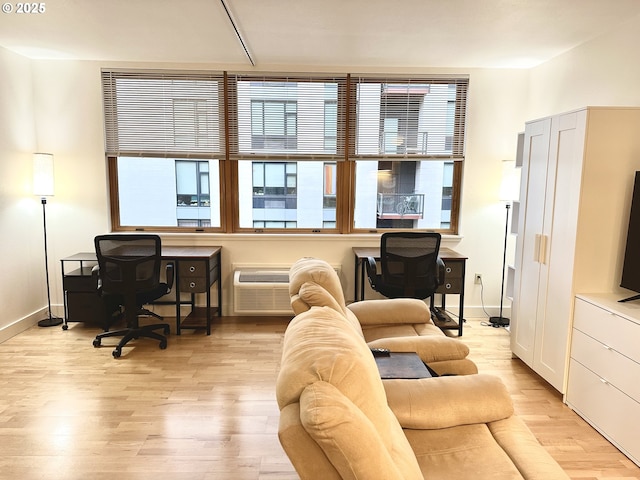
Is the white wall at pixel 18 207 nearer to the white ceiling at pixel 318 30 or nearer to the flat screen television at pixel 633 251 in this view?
the white ceiling at pixel 318 30

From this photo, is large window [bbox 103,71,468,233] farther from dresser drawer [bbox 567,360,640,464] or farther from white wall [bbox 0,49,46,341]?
dresser drawer [bbox 567,360,640,464]

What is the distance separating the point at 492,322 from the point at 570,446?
2126mm

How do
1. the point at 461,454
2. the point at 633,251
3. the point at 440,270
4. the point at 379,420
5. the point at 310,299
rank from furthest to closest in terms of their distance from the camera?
the point at 440,270
the point at 633,251
the point at 310,299
the point at 461,454
the point at 379,420

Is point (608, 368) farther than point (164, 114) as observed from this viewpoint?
No

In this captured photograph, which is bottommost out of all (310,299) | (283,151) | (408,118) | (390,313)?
(390,313)

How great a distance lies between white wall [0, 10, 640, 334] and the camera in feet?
13.1

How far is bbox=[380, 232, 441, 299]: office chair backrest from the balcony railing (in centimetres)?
99

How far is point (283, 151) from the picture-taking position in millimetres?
4488

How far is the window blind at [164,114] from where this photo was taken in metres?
4.34

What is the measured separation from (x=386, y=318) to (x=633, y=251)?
1.58 m

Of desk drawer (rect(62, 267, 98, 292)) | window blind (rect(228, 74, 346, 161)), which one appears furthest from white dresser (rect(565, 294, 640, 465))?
desk drawer (rect(62, 267, 98, 292))

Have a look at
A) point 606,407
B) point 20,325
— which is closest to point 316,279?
point 606,407

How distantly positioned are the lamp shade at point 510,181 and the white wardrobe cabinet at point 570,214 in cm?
100

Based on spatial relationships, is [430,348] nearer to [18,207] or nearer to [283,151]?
[283,151]
